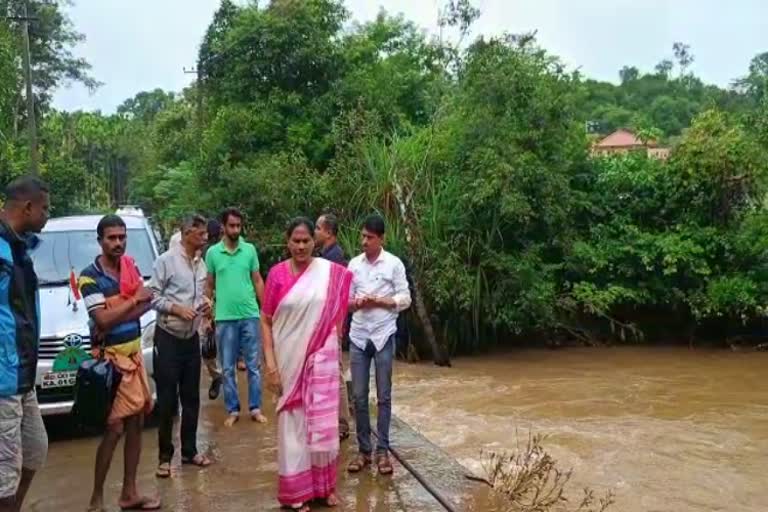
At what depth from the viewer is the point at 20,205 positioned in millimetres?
3654

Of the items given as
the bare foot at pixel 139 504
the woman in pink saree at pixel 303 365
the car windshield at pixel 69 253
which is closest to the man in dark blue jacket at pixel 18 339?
the bare foot at pixel 139 504

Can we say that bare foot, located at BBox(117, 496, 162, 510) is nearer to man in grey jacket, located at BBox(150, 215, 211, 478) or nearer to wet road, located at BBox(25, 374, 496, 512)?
wet road, located at BBox(25, 374, 496, 512)

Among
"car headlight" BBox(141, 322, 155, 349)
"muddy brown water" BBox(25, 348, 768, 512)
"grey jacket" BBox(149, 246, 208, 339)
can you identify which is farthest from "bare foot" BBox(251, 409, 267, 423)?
"grey jacket" BBox(149, 246, 208, 339)

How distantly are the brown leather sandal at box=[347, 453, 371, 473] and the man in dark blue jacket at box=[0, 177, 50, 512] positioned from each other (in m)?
2.33

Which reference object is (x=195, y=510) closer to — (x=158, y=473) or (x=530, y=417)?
(x=158, y=473)

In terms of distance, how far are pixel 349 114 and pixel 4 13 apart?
21019mm

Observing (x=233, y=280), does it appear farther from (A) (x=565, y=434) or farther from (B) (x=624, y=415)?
(B) (x=624, y=415)

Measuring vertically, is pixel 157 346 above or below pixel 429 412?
above

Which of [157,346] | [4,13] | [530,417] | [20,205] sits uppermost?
[4,13]

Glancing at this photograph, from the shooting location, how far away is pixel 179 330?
5.46 metres

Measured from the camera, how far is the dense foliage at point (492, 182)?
13.5m

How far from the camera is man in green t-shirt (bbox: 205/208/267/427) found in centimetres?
697

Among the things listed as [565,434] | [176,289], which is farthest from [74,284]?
[565,434]

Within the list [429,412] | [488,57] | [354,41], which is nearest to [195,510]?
[429,412]
